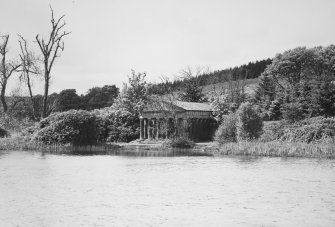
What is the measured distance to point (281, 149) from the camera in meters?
32.8

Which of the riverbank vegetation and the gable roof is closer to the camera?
the riverbank vegetation

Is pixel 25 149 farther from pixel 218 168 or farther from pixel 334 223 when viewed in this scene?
pixel 334 223

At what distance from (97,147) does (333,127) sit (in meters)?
19.0

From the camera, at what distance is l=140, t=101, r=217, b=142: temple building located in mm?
47969

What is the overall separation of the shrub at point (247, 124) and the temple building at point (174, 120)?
365 inches

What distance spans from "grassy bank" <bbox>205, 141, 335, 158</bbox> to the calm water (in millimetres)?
3477

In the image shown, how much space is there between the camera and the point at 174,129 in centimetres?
4784

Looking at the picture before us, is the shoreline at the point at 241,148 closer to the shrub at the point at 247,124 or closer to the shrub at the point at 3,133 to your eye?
the shrub at the point at 247,124

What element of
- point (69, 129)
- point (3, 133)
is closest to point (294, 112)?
point (69, 129)

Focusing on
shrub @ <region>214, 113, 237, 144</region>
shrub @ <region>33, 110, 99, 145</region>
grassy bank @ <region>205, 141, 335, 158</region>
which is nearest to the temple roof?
shrub @ <region>33, 110, 99, 145</region>

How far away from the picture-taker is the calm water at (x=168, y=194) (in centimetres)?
1357

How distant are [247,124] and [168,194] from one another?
20764 millimetres

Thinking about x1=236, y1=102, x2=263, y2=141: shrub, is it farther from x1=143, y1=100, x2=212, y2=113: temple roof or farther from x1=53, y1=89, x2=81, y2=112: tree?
x1=53, y1=89, x2=81, y2=112: tree

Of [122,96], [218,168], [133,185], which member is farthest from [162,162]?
[122,96]
